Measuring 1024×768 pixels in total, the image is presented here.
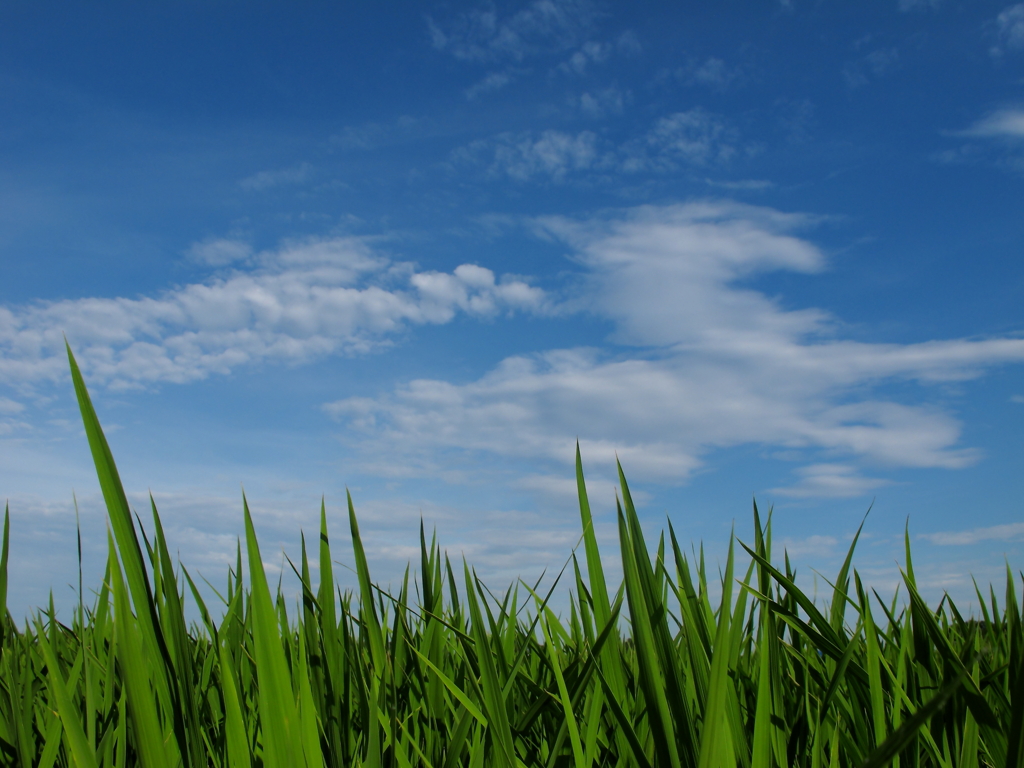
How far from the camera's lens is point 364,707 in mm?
1170

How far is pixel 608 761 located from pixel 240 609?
3.12ft

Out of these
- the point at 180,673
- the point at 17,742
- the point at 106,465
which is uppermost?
the point at 106,465

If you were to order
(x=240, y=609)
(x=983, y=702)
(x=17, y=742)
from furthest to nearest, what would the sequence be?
(x=240, y=609), (x=17, y=742), (x=983, y=702)

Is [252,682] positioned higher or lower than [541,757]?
higher

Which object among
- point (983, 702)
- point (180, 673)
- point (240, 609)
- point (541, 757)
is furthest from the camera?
point (240, 609)

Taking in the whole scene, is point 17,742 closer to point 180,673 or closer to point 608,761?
point 180,673

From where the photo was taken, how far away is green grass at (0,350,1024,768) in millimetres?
671

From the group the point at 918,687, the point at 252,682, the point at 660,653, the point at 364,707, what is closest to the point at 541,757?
the point at 364,707

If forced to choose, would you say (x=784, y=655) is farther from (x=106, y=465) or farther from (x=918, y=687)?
(x=106, y=465)

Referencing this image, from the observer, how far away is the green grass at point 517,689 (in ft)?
2.20

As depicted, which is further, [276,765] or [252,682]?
[252,682]

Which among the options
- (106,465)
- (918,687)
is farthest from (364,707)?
(918,687)

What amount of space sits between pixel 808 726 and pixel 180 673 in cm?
103

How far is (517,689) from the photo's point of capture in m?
1.47
